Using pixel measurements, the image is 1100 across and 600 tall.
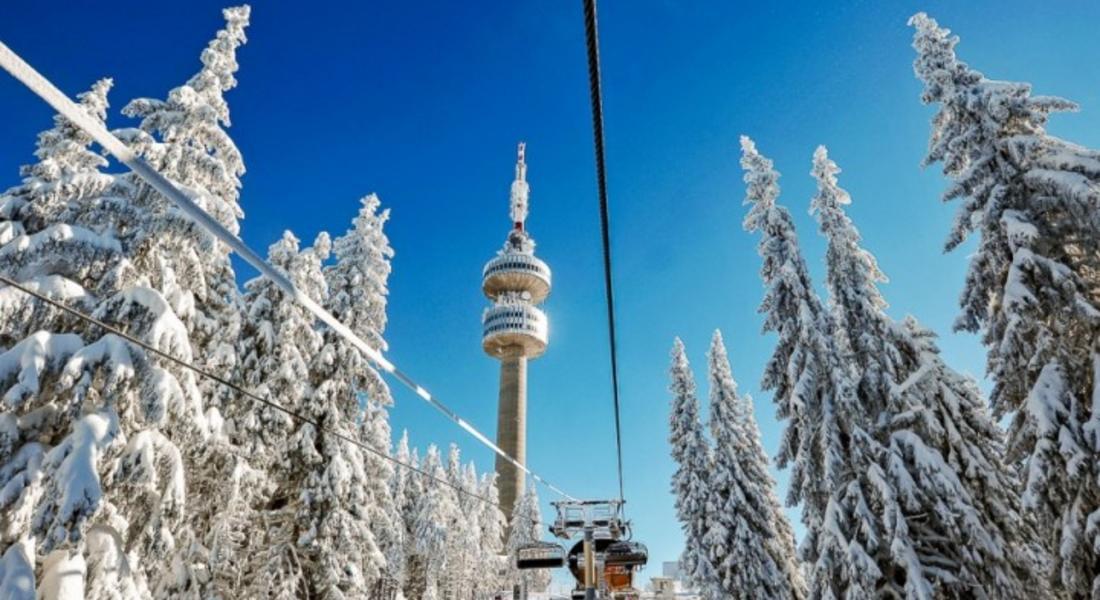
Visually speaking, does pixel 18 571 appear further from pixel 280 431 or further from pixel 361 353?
pixel 361 353

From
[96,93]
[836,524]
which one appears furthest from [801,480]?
[96,93]

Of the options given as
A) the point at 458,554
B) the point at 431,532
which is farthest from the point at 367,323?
the point at 458,554

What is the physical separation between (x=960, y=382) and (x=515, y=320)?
101m

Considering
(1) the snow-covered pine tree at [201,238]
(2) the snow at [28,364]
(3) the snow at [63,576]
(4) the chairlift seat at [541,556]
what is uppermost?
(1) the snow-covered pine tree at [201,238]

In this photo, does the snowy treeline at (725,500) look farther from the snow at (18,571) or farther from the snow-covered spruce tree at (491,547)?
the snow-covered spruce tree at (491,547)

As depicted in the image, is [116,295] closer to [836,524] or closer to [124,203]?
[124,203]

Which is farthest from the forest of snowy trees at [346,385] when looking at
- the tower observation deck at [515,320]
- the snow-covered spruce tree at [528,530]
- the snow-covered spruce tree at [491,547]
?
the tower observation deck at [515,320]

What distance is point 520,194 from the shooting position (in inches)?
5527

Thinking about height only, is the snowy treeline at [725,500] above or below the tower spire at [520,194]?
below

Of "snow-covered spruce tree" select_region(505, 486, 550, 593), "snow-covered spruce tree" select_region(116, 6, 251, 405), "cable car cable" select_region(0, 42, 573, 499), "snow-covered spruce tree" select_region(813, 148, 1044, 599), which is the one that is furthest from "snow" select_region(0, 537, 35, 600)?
"snow-covered spruce tree" select_region(505, 486, 550, 593)

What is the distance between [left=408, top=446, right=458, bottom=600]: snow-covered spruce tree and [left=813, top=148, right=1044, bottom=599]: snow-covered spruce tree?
39.2 metres

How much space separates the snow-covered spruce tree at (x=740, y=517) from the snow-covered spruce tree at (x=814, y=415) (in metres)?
8.38

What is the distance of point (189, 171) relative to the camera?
43.1 feet

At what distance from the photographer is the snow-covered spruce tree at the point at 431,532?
51.8 m
